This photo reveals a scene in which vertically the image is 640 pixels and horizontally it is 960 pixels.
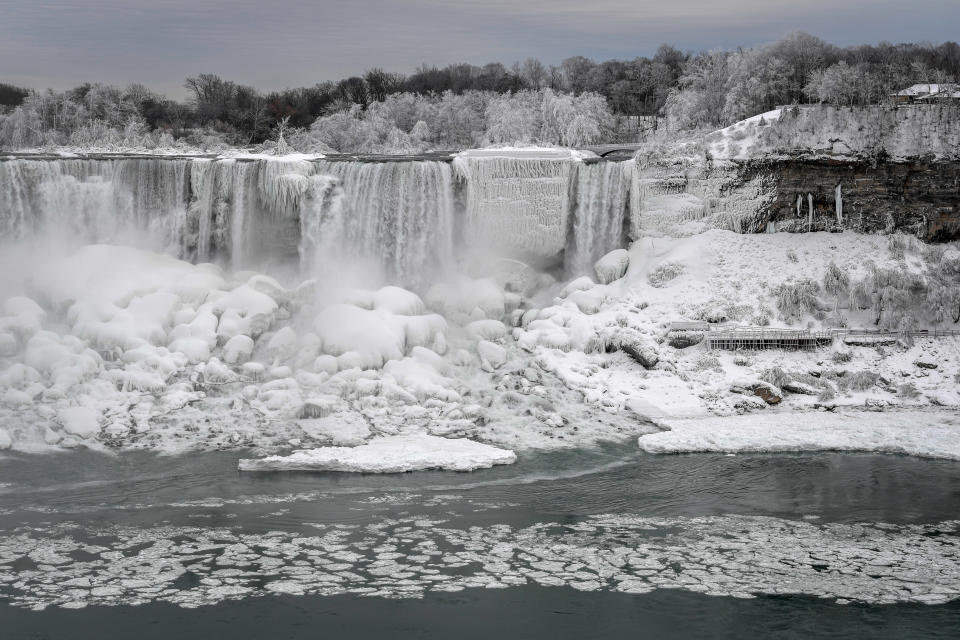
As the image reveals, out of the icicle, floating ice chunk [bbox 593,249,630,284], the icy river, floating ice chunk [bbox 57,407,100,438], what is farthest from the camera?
the icicle

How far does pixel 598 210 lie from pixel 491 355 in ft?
21.7

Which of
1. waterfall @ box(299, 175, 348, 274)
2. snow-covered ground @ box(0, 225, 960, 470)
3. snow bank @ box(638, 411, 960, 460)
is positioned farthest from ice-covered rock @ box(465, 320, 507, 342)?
snow bank @ box(638, 411, 960, 460)

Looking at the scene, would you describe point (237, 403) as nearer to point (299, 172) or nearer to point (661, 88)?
point (299, 172)

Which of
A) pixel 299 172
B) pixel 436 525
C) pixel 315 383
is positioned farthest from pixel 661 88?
pixel 436 525

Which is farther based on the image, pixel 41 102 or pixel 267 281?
pixel 41 102

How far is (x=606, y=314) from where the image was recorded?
80.8 feet

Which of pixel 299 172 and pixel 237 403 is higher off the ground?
pixel 299 172

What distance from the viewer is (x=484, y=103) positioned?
4959 cm

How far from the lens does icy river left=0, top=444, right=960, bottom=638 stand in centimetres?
1184

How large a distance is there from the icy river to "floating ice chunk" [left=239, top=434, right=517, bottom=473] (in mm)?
331

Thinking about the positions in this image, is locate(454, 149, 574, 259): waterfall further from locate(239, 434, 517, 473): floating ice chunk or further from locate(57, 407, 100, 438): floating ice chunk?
locate(57, 407, 100, 438): floating ice chunk

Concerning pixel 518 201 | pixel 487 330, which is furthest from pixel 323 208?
pixel 487 330

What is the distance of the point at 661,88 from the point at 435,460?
40202mm

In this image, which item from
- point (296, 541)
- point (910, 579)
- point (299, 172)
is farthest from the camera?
point (299, 172)
